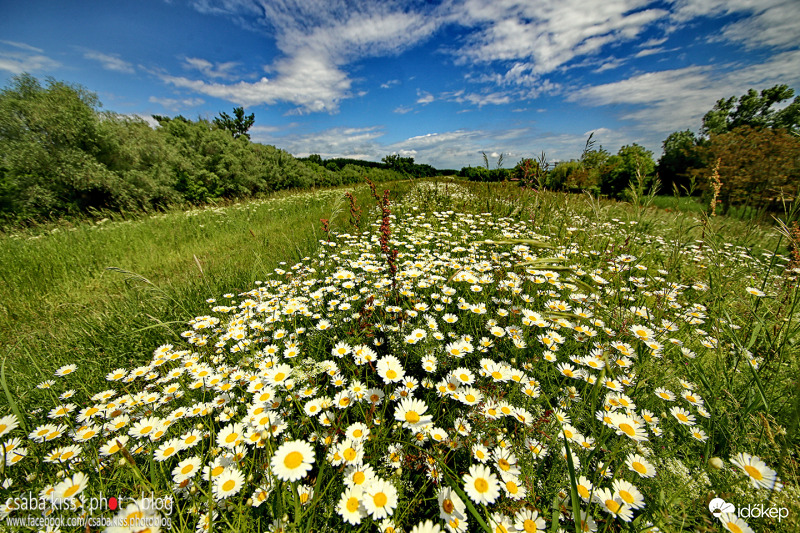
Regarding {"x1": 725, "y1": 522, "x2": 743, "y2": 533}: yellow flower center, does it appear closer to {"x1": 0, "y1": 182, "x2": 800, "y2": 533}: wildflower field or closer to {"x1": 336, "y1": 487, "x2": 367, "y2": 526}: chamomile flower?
{"x1": 0, "y1": 182, "x2": 800, "y2": 533}: wildflower field

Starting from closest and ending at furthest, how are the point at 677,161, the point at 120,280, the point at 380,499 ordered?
the point at 380,499
the point at 120,280
the point at 677,161

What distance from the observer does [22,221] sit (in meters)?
10.0

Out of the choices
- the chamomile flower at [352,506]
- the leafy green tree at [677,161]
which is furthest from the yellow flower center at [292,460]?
the leafy green tree at [677,161]

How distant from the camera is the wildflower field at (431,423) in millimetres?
1012

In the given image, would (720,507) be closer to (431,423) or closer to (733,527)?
(733,527)

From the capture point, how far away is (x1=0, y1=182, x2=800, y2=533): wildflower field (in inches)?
39.8

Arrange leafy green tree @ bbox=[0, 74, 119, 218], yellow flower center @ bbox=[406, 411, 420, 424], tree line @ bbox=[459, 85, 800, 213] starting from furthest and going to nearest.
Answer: leafy green tree @ bbox=[0, 74, 119, 218]
tree line @ bbox=[459, 85, 800, 213]
yellow flower center @ bbox=[406, 411, 420, 424]

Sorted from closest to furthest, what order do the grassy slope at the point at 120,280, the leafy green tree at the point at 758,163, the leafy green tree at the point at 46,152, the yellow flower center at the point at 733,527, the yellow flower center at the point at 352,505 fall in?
1. the yellow flower center at the point at 733,527
2. the yellow flower center at the point at 352,505
3. the grassy slope at the point at 120,280
4. the leafy green tree at the point at 758,163
5. the leafy green tree at the point at 46,152

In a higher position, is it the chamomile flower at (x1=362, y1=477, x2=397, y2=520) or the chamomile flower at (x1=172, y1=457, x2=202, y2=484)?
the chamomile flower at (x1=362, y1=477, x2=397, y2=520)

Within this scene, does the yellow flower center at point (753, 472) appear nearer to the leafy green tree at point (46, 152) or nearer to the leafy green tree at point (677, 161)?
the leafy green tree at point (46, 152)

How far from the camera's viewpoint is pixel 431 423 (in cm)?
126

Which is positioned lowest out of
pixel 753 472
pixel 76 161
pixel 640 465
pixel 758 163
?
pixel 640 465

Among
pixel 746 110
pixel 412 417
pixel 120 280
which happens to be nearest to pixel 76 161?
pixel 120 280

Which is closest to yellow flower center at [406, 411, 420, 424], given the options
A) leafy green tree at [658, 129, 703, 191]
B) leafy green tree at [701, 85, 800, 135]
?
leafy green tree at [658, 129, 703, 191]
